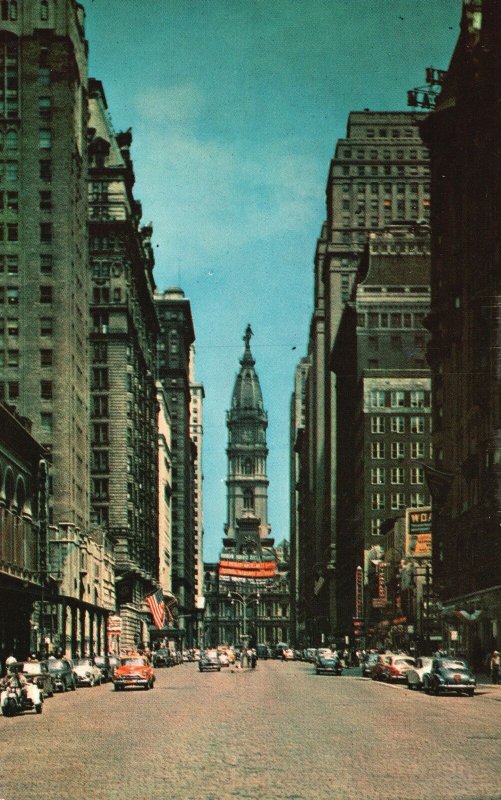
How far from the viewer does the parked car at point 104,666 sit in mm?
85500

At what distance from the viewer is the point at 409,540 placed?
147000 mm

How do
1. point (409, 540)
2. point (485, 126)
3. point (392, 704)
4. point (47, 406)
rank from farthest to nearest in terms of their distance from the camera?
point (409, 540), point (47, 406), point (485, 126), point (392, 704)

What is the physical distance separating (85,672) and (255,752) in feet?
167

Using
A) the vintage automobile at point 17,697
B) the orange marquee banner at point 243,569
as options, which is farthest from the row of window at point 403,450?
the vintage automobile at point 17,697

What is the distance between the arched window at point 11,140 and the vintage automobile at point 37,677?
65.0 meters

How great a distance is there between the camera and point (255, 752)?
26016mm

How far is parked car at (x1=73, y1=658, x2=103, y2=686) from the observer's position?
75.1 meters

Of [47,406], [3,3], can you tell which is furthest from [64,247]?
[3,3]

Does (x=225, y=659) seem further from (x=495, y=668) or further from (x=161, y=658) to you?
(x=495, y=668)

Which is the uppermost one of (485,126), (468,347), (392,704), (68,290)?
(485,126)

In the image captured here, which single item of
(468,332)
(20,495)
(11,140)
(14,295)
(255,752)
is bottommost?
(255,752)

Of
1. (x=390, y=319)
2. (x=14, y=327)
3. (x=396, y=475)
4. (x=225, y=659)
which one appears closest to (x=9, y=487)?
(x=14, y=327)

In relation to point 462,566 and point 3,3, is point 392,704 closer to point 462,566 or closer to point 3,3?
point 462,566

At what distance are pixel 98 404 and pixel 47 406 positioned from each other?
34315 mm
